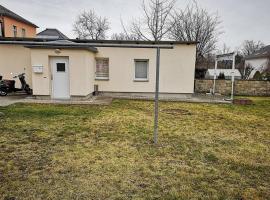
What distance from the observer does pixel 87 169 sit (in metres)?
4.24

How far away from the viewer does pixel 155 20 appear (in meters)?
26.1

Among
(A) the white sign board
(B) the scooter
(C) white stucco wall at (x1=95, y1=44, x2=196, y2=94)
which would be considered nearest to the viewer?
(A) the white sign board

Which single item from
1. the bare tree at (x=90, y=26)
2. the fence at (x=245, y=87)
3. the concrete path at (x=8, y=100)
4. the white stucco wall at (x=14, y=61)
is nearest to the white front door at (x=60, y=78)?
the concrete path at (x=8, y=100)

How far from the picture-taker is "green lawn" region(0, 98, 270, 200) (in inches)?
140

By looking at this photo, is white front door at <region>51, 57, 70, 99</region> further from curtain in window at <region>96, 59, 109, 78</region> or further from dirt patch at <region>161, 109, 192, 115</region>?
dirt patch at <region>161, 109, 192, 115</region>

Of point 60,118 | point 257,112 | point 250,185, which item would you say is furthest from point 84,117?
point 257,112

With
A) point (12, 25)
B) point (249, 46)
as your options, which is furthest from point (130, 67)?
point (249, 46)

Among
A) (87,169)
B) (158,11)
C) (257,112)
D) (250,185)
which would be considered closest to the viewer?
(250,185)

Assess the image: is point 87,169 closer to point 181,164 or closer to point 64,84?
point 181,164

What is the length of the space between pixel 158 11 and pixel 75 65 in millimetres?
16979

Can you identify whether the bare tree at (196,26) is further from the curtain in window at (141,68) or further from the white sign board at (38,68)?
the white sign board at (38,68)

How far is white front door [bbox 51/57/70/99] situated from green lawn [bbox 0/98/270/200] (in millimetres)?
3638

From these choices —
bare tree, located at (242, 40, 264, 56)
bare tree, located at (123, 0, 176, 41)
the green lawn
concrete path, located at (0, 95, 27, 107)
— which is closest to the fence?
the green lawn

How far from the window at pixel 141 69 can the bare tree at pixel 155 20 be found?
13.0 metres
